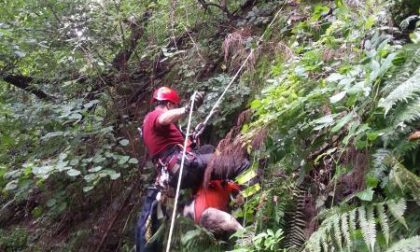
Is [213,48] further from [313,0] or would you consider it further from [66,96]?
[66,96]

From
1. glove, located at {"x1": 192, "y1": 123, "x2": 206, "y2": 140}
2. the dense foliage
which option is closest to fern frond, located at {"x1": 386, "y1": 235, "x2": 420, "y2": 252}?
the dense foliage

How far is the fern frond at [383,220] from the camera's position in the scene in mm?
2115

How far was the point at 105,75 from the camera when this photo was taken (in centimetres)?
630

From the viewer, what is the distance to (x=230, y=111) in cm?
484

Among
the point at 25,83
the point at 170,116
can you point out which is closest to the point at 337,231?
the point at 170,116

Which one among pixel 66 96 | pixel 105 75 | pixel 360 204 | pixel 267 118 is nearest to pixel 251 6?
pixel 105 75

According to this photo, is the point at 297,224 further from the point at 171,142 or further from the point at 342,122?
the point at 171,142

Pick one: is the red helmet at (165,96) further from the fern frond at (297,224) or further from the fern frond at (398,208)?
the fern frond at (398,208)

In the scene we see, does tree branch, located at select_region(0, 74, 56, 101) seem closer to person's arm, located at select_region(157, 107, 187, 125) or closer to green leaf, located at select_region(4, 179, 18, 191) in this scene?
green leaf, located at select_region(4, 179, 18, 191)

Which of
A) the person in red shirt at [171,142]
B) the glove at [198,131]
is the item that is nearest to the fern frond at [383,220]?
the person in red shirt at [171,142]

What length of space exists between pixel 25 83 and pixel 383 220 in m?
5.69

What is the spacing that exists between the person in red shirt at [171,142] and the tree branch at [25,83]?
85.3 inches

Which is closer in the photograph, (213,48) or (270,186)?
(270,186)

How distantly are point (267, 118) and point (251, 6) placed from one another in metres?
3.52
